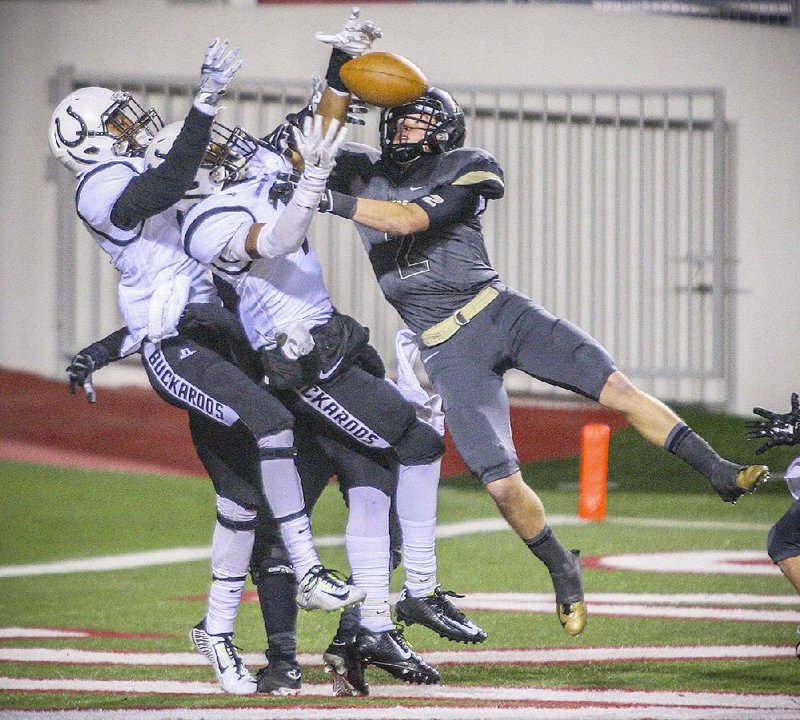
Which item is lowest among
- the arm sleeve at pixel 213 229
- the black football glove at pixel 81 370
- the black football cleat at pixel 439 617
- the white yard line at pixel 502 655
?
the white yard line at pixel 502 655

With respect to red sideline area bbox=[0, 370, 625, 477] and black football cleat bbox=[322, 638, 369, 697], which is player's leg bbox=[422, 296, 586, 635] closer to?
black football cleat bbox=[322, 638, 369, 697]

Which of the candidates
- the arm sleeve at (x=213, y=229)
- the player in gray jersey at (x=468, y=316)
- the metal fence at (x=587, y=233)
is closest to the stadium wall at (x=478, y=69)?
the metal fence at (x=587, y=233)

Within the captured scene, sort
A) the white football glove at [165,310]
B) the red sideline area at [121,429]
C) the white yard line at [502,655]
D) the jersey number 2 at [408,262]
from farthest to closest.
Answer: the red sideline area at [121,429], the white yard line at [502,655], the jersey number 2 at [408,262], the white football glove at [165,310]

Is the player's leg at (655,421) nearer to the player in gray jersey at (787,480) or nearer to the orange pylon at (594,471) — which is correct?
the player in gray jersey at (787,480)

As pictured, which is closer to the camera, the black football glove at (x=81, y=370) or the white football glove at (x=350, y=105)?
the white football glove at (x=350, y=105)

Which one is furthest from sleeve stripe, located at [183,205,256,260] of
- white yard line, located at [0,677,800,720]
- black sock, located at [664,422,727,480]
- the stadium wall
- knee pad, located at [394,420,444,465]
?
the stadium wall

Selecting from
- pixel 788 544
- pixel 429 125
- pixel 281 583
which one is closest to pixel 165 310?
pixel 281 583

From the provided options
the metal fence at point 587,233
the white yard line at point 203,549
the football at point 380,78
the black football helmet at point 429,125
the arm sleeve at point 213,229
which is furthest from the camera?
the metal fence at point 587,233

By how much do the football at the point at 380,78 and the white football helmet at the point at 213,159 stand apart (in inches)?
17.3

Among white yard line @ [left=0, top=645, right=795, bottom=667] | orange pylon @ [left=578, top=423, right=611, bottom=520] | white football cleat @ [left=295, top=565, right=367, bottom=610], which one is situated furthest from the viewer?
orange pylon @ [left=578, top=423, right=611, bottom=520]

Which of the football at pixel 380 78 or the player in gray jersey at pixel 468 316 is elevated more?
the football at pixel 380 78

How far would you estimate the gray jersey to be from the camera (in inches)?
216

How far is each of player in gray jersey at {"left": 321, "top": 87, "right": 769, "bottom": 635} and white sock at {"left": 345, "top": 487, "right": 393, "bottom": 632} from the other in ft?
1.18

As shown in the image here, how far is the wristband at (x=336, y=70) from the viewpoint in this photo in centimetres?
511
